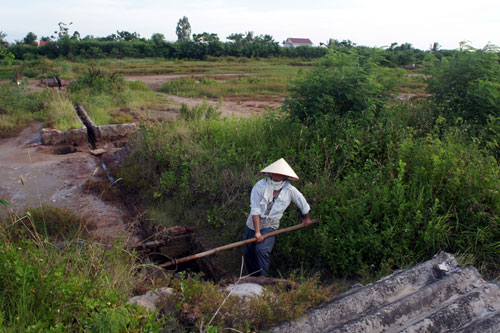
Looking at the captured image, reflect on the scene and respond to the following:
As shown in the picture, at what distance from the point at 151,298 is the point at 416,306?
70.9 inches

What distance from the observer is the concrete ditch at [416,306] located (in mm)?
2191

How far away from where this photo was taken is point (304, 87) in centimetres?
619

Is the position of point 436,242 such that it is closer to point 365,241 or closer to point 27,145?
point 365,241

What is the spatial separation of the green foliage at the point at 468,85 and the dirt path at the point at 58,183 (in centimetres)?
503

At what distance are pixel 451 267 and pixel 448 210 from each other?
1154 millimetres

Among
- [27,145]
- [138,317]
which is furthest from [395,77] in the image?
[27,145]

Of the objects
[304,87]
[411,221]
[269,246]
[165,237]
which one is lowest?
[165,237]

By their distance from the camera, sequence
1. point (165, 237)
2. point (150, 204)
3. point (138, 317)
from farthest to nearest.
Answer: point (150, 204)
point (165, 237)
point (138, 317)

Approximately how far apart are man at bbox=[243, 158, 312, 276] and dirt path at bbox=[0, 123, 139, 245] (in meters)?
1.59

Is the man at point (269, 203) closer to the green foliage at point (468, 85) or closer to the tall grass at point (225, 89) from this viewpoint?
the green foliage at point (468, 85)

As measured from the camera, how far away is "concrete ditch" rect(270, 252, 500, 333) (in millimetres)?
2191

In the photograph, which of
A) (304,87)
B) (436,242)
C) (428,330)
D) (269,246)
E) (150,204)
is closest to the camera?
(428,330)

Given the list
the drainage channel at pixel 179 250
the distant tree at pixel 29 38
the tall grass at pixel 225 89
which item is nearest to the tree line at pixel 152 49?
the distant tree at pixel 29 38

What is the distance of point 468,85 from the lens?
563 centimetres
